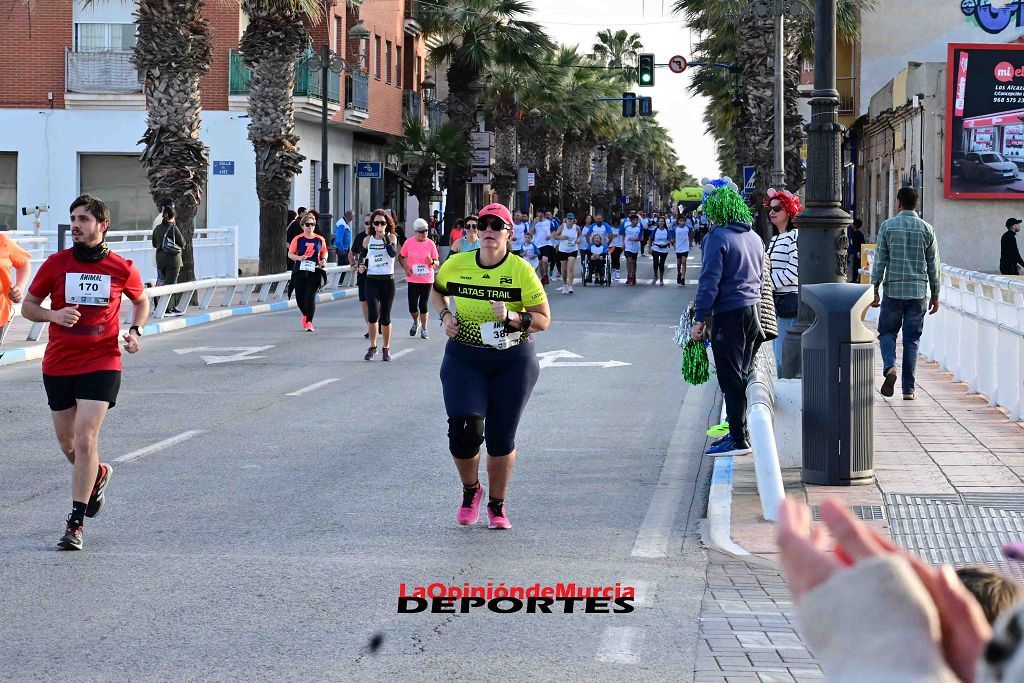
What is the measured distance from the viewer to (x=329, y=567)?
7344mm

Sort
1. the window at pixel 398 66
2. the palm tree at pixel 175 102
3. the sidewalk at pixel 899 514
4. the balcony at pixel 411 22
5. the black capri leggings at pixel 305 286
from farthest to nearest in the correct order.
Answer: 1. the window at pixel 398 66
2. the balcony at pixel 411 22
3. the palm tree at pixel 175 102
4. the black capri leggings at pixel 305 286
5. the sidewalk at pixel 899 514

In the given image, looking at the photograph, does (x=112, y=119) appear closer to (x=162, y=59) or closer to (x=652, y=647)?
(x=162, y=59)

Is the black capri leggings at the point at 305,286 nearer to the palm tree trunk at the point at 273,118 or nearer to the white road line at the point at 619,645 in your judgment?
the palm tree trunk at the point at 273,118

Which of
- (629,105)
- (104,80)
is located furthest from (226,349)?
(629,105)

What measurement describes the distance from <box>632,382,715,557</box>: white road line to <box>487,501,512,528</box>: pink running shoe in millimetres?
737

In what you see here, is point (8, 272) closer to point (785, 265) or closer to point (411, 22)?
point (785, 265)

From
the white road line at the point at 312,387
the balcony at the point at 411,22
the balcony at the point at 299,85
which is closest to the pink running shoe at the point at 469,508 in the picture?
the white road line at the point at 312,387

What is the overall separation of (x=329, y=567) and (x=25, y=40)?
40.2 meters

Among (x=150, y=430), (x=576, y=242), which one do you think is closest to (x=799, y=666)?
(x=150, y=430)

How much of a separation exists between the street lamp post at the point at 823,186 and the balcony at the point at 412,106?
1806 inches

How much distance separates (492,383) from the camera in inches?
328

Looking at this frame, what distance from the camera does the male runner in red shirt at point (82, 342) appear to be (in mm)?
7934

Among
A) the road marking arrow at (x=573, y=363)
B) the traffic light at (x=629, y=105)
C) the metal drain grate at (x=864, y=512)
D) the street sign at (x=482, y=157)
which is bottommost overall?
the metal drain grate at (x=864, y=512)

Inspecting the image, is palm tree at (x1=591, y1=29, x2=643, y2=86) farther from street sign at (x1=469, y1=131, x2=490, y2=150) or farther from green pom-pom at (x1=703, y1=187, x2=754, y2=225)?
green pom-pom at (x1=703, y1=187, x2=754, y2=225)
